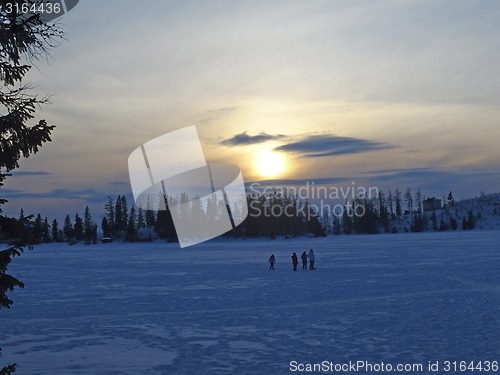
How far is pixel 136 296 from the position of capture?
22391 millimetres

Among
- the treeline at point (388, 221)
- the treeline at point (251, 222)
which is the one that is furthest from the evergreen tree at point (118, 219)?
the treeline at point (388, 221)

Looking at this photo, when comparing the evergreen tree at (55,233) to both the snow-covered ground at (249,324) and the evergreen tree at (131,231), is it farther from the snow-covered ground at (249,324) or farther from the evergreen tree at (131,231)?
the snow-covered ground at (249,324)

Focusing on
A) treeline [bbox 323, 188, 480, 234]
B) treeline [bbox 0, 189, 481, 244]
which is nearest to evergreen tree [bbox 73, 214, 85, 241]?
treeline [bbox 0, 189, 481, 244]

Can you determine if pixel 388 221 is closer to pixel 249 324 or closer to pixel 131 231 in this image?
pixel 131 231

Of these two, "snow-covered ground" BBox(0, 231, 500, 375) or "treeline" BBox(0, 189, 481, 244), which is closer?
"snow-covered ground" BBox(0, 231, 500, 375)

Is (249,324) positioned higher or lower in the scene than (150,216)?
lower

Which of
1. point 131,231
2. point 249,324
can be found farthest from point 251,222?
point 249,324

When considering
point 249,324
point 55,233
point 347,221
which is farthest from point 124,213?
point 249,324

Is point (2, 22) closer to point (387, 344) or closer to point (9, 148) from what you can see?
point (9, 148)

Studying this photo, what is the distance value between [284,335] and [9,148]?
29.3 ft

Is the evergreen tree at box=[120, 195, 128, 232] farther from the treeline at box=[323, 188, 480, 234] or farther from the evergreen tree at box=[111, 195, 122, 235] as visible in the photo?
the treeline at box=[323, 188, 480, 234]

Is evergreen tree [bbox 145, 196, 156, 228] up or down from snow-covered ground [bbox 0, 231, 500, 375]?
up

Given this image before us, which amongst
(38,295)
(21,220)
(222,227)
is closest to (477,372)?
(21,220)

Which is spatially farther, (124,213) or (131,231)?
(124,213)
